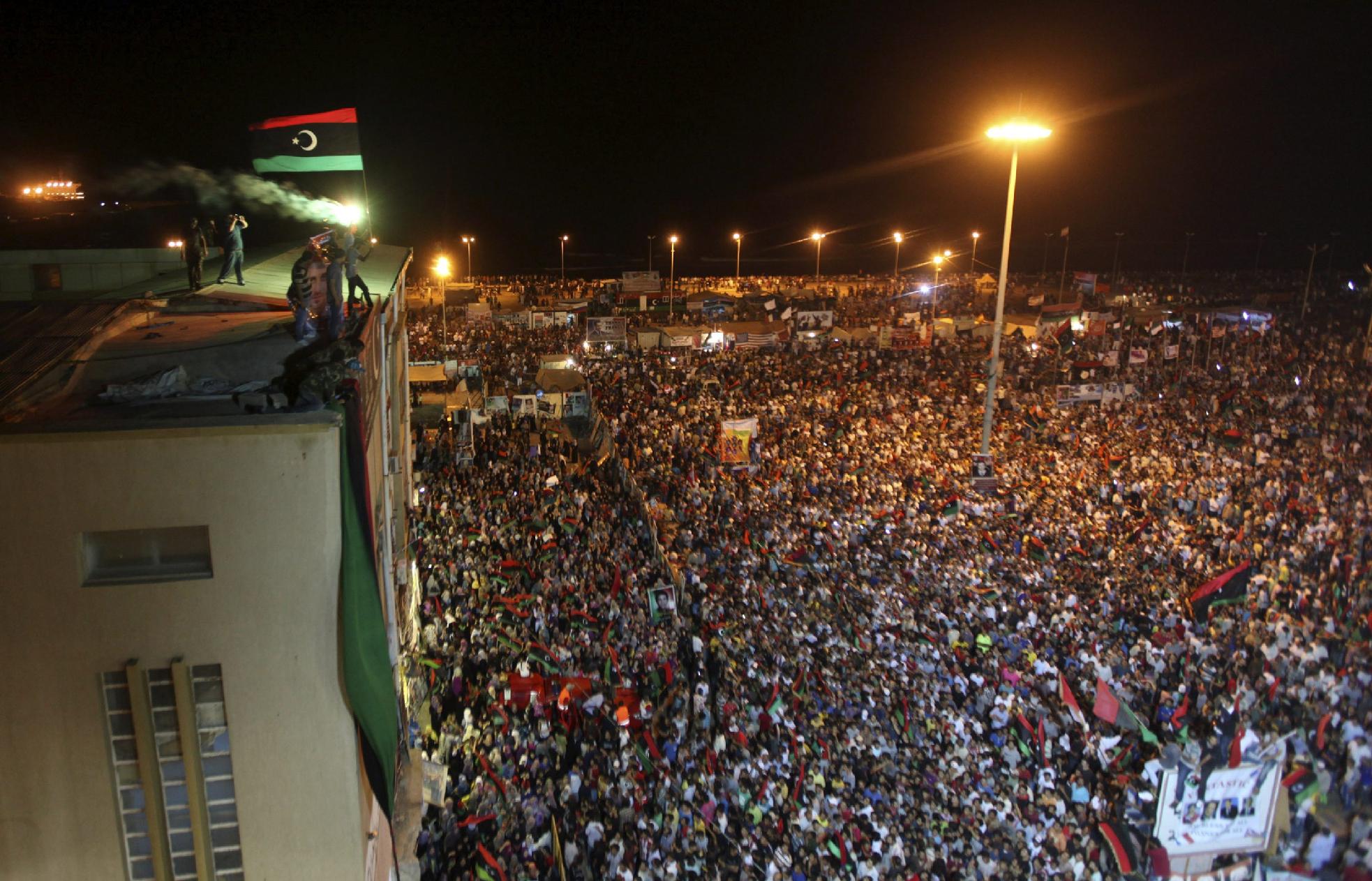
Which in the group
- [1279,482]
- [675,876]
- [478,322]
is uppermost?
[478,322]

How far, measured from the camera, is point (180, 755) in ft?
20.5

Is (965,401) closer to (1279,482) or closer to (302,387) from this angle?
(1279,482)

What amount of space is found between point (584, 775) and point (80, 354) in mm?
6559

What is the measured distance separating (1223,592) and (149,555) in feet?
46.6

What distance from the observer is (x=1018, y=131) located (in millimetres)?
14609

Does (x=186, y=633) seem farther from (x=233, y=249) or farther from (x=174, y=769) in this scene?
(x=233, y=249)

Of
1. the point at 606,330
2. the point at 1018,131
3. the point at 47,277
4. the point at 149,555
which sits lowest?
the point at 149,555

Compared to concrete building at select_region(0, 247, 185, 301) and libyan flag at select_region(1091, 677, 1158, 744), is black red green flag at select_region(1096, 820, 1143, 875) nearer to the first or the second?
libyan flag at select_region(1091, 677, 1158, 744)

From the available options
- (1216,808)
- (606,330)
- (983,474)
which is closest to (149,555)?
(1216,808)

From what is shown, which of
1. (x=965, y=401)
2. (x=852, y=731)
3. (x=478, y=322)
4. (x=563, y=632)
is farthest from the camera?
(x=478, y=322)

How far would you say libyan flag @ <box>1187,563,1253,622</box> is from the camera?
12953 millimetres

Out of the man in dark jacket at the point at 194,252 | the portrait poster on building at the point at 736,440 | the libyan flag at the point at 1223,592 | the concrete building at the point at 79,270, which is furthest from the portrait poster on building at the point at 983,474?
the concrete building at the point at 79,270

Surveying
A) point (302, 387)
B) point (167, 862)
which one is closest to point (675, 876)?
point (167, 862)

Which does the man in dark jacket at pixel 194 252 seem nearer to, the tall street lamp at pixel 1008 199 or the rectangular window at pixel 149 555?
the rectangular window at pixel 149 555
